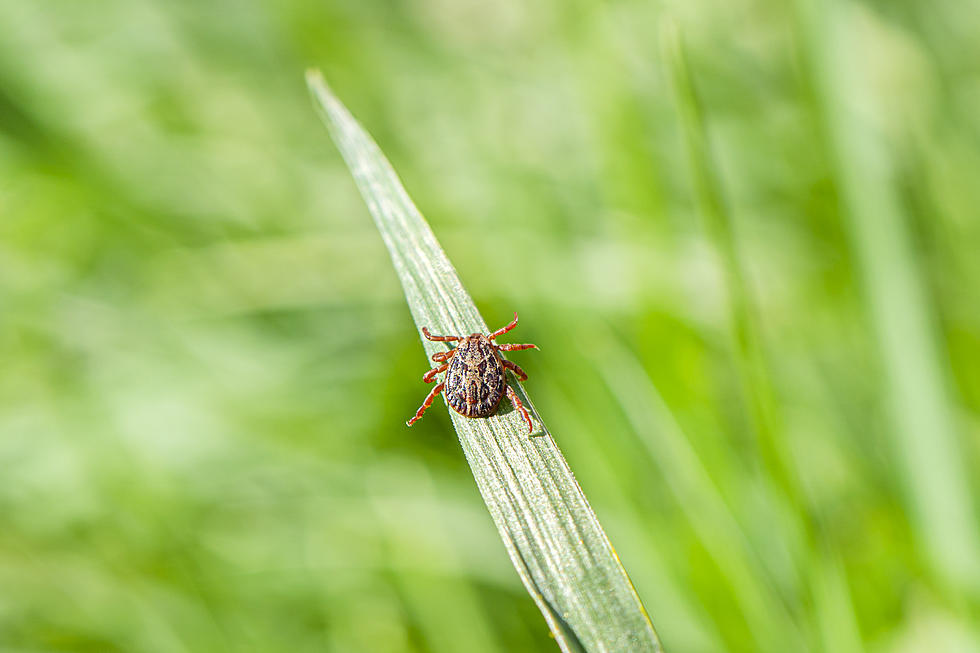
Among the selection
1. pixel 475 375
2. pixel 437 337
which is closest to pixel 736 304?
pixel 475 375

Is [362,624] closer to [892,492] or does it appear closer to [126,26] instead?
[892,492]

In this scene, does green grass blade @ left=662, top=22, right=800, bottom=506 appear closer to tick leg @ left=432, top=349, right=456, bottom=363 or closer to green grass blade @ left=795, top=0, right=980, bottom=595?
green grass blade @ left=795, top=0, right=980, bottom=595

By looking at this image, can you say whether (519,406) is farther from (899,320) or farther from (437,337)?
(899,320)

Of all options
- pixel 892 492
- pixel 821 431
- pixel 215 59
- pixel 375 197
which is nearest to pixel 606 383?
pixel 821 431

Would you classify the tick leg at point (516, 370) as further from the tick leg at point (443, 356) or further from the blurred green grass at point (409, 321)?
the blurred green grass at point (409, 321)

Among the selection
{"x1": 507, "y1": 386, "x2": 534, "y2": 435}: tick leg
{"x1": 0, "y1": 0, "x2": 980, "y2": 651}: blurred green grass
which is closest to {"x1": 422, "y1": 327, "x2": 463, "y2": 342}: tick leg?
{"x1": 507, "y1": 386, "x2": 534, "y2": 435}: tick leg
